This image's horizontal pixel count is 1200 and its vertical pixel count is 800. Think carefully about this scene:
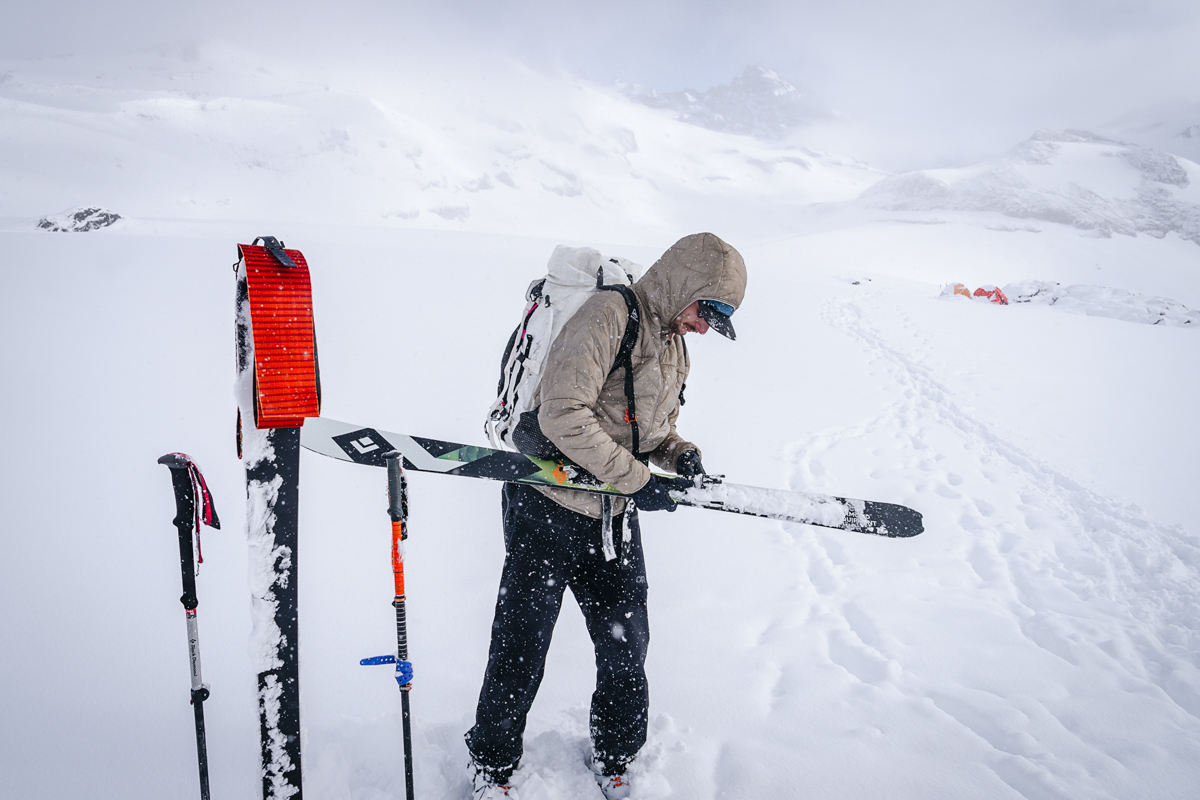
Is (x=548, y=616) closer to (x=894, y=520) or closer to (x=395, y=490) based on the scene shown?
(x=395, y=490)

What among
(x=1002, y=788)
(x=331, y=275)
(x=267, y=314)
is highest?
(x=331, y=275)

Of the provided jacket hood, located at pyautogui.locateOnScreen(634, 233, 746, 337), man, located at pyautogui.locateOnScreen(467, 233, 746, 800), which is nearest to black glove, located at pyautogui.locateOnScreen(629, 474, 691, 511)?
man, located at pyautogui.locateOnScreen(467, 233, 746, 800)

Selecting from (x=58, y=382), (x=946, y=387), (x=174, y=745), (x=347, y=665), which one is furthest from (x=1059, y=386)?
(x=58, y=382)

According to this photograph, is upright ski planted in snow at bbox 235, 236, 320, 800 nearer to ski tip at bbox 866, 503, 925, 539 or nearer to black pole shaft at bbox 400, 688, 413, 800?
black pole shaft at bbox 400, 688, 413, 800

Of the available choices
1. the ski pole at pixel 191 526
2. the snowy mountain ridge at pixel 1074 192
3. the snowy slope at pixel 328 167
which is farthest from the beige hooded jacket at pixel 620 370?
the snowy mountain ridge at pixel 1074 192

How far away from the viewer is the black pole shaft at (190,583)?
4.77 feet

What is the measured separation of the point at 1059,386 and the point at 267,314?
9.53 meters

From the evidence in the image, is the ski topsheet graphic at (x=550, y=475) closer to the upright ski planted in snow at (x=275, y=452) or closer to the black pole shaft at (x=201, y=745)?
the upright ski planted in snow at (x=275, y=452)

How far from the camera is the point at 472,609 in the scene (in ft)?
9.09

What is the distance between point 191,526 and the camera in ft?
4.91

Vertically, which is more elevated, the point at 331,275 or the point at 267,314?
the point at 331,275

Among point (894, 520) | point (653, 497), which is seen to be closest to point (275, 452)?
point (653, 497)

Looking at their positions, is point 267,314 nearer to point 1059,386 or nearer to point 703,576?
point 703,576

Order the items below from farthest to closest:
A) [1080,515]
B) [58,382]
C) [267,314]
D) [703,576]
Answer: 1. [58,382]
2. [1080,515]
3. [703,576]
4. [267,314]
